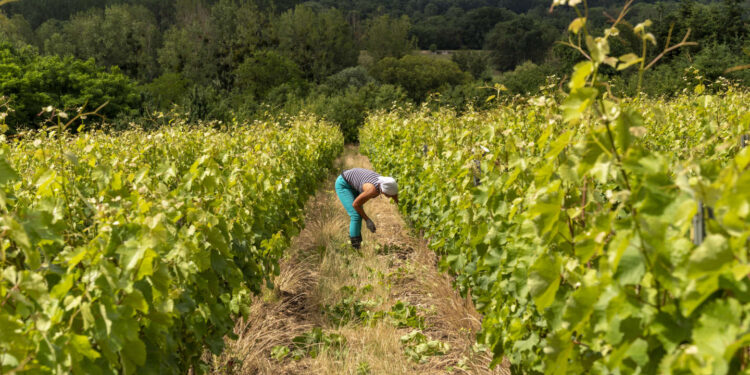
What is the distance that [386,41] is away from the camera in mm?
75312

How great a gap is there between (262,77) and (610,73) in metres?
29.3

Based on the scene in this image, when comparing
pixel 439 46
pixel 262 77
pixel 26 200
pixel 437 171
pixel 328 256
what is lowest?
pixel 439 46

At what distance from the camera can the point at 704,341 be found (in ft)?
3.19

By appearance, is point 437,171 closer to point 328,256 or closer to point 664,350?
point 328,256

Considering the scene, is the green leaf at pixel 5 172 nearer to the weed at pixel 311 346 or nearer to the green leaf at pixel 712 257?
the green leaf at pixel 712 257

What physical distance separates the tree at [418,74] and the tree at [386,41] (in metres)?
12.1

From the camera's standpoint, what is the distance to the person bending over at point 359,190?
5461 millimetres

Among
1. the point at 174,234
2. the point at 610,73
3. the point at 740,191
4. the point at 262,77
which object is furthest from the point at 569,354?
the point at 262,77

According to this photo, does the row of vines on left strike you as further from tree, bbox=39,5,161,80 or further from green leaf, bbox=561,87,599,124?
tree, bbox=39,5,161,80

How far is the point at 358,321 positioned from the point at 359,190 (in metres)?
2.27

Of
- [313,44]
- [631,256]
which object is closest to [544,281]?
[631,256]

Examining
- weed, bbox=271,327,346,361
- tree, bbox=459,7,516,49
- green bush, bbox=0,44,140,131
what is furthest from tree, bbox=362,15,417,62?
weed, bbox=271,327,346,361

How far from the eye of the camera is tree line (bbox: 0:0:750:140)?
2694 centimetres

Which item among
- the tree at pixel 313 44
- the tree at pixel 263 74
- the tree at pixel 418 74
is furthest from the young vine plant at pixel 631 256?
the tree at pixel 313 44
